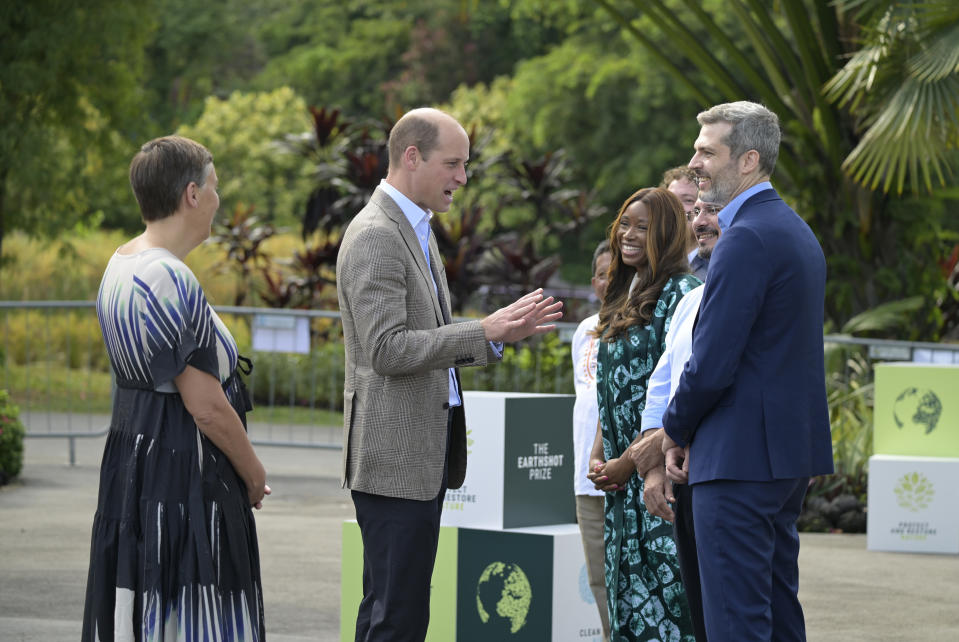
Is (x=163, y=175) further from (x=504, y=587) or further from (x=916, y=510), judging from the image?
(x=916, y=510)

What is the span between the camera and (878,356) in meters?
11.1

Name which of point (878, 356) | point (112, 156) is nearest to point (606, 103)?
point (112, 156)

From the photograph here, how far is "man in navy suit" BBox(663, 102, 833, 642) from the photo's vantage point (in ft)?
12.4

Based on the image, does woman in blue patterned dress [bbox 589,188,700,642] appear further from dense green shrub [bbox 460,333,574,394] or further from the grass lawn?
the grass lawn

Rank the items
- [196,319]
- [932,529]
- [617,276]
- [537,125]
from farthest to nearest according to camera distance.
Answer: [537,125], [932,529], [617,276], [196,319]

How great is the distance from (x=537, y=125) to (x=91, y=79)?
1741 centimetres

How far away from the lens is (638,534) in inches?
190

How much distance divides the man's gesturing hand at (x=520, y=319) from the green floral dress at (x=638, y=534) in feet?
2.51

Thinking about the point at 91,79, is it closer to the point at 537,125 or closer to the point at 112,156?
the point at 112,156

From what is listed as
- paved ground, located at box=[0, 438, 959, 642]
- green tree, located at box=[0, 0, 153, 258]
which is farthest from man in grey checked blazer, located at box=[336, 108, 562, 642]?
green tree, located at box=[0, 0, 153, 258]

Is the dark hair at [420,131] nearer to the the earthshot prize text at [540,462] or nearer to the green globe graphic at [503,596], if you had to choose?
the the earthshot prize text at [540,462]

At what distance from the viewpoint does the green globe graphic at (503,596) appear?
560 cm

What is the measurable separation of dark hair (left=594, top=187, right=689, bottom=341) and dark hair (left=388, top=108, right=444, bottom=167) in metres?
0.92

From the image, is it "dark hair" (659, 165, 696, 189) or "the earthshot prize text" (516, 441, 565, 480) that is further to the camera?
"the earthshot prize text" (516, 441, 565, 480)
